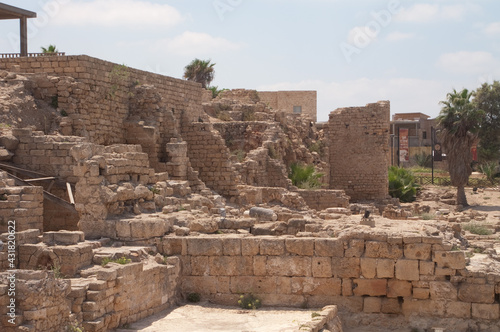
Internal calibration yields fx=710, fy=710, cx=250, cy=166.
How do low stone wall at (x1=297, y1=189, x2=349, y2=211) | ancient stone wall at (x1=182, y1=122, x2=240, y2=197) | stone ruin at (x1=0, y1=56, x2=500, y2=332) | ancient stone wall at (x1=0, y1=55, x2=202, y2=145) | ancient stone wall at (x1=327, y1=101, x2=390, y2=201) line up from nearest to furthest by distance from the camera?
stone ruin at (x1=0, y1=56, x2=500, y2=332)
ancient stone wall at (x1=0, y1=55, x2=202, y2=145)
ancient stone wall at (x1=182, y1=122, x2=240, y2=197)
low stone wall at (x1=297, y1=189, x2=349, y2=211)
ancient stone wall at (x1=327, y1=101, x2=390, y2=201)

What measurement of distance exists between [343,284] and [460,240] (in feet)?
8.15

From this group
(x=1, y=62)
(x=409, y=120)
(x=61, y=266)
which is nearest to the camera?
(x=61, y=266)

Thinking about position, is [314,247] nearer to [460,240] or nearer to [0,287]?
[460,240]

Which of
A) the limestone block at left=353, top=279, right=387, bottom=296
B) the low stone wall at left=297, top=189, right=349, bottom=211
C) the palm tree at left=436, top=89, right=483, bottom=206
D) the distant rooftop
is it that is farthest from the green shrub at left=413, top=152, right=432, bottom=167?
the limestone block at left=353, top=279, right=387, bottom=296

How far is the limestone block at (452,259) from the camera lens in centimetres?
988

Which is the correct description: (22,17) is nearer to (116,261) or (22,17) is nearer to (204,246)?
(204,246)

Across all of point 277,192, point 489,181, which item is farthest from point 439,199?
point 277,192

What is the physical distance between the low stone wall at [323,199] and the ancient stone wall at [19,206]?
11.2 meters

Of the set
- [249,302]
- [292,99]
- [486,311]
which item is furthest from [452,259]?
[292,99]

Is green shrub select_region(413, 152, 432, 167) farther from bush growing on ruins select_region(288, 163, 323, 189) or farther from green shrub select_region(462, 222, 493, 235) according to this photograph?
green shrub select_region(462, 222, 493, 235)

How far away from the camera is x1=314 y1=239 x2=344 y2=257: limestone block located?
10.3 m

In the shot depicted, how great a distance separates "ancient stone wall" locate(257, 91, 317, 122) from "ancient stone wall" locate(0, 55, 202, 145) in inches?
916

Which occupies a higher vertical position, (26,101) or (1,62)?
(1,62)

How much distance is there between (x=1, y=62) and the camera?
15734 millimetres
